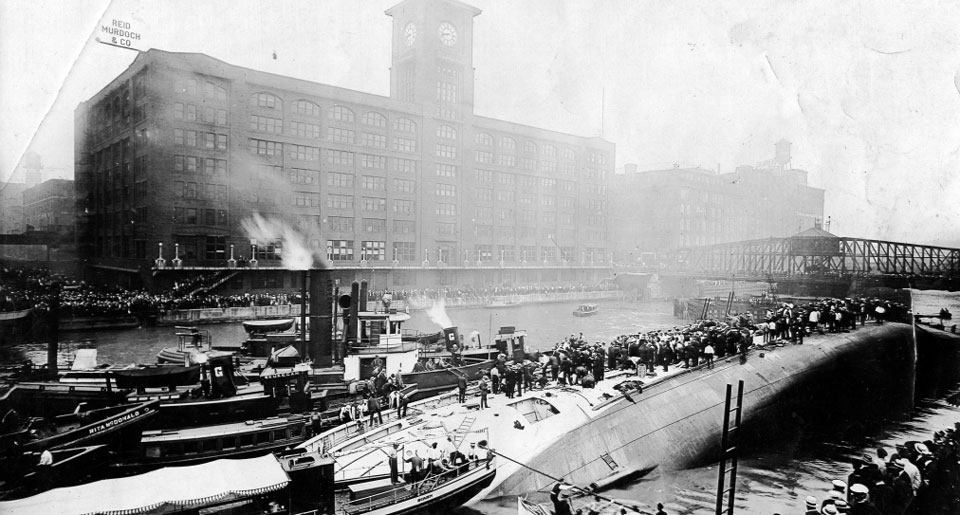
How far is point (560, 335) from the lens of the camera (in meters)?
43.6

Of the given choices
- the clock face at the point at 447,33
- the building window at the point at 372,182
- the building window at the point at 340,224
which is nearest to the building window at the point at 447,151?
the building window at the point at 372,182

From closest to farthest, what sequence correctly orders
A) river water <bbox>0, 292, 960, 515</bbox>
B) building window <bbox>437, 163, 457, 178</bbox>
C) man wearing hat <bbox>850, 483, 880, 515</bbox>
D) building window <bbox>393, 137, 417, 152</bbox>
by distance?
man wearing hat <bbox>850, 483, 880, 515</bbox>, river water <bbox>0, 292, 960, 515</bbox>, building window <bbox>393, 137, 417, 152</bbox>, building window <bbox>437, 163, 457, 178</bbox>

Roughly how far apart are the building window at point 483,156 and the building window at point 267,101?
818 inches

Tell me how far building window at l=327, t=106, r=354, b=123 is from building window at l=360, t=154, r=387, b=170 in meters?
3.46

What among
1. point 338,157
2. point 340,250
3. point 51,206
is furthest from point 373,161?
point 51,206

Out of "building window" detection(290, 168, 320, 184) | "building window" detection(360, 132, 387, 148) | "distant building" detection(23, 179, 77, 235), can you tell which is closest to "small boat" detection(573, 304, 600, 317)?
"building window" detection(360, 132, 387, 148)

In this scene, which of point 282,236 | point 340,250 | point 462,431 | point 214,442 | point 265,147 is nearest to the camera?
point 462,431

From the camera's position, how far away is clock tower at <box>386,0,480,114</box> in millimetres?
45281

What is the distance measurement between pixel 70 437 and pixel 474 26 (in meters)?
48.8

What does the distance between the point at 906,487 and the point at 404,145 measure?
47.3 metres

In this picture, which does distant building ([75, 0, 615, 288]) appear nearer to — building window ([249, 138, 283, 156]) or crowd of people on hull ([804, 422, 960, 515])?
building window ([249, 138, 283, 156])

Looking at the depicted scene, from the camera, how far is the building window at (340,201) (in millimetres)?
48562

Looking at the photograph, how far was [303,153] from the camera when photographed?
4672cm

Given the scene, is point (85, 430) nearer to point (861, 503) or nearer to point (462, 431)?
point (462, 431)
